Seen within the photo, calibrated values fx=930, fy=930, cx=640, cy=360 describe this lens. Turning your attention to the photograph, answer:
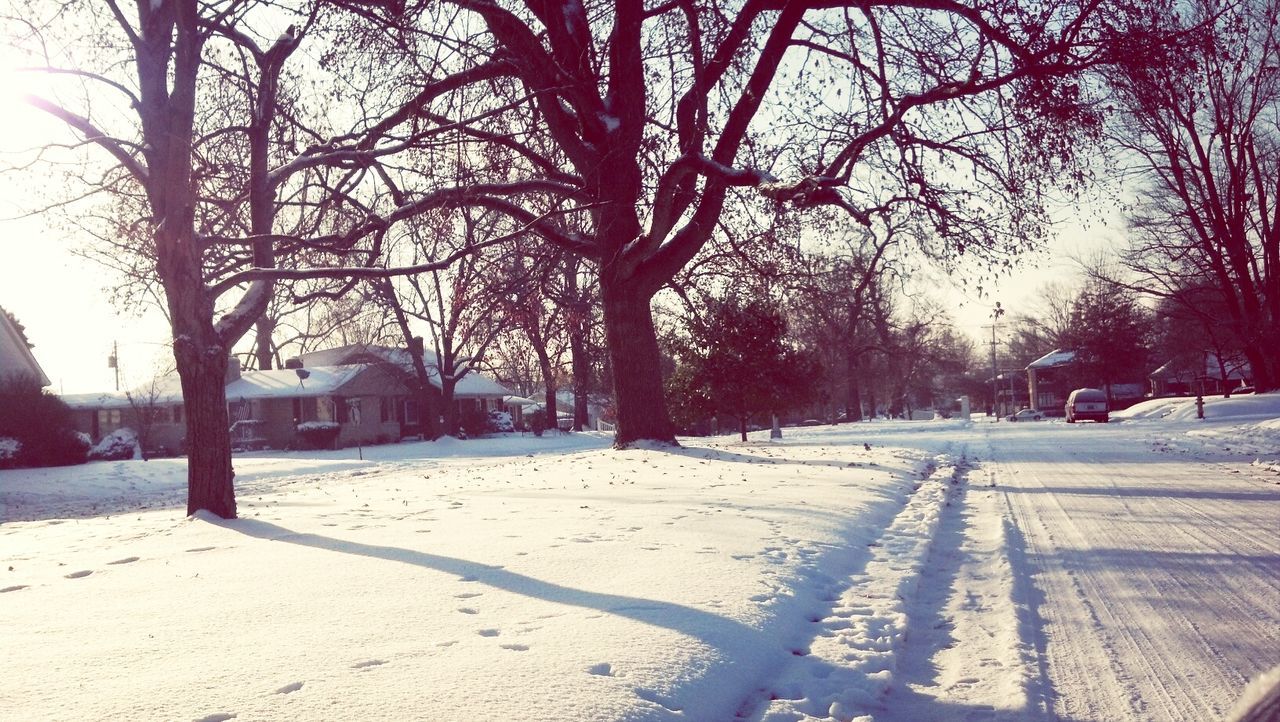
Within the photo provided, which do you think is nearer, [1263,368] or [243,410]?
[1263,368]

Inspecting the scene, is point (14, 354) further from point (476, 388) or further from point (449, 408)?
point (476, 388)

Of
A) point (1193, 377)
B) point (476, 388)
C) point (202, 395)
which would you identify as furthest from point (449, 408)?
point (1193, 377)

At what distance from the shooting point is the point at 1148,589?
596cm

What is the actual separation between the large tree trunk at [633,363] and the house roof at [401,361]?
2797cm

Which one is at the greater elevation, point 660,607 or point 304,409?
point 304,409

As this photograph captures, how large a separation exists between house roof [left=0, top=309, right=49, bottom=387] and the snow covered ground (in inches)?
1122

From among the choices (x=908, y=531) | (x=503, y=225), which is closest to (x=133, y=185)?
(x=503, y=225)

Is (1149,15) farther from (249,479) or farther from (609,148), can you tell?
(249,479)

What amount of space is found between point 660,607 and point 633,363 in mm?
11802

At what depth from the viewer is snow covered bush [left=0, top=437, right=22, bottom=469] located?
95.9 feet

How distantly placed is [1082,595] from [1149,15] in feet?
33.6

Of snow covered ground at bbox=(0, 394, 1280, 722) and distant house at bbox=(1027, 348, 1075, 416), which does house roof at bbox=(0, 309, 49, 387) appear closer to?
snow covered ground at bbox=(0, 394, 1280, 722)

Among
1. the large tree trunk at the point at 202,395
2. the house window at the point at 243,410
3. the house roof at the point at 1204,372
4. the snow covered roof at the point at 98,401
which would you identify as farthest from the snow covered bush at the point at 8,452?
the house roof at the point at 1204,372

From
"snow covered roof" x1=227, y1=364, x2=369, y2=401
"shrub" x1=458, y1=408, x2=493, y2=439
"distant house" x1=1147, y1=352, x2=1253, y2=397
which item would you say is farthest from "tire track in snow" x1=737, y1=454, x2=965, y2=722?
"distant house" x1=1147, y1=352, x2=1253, y2=397
